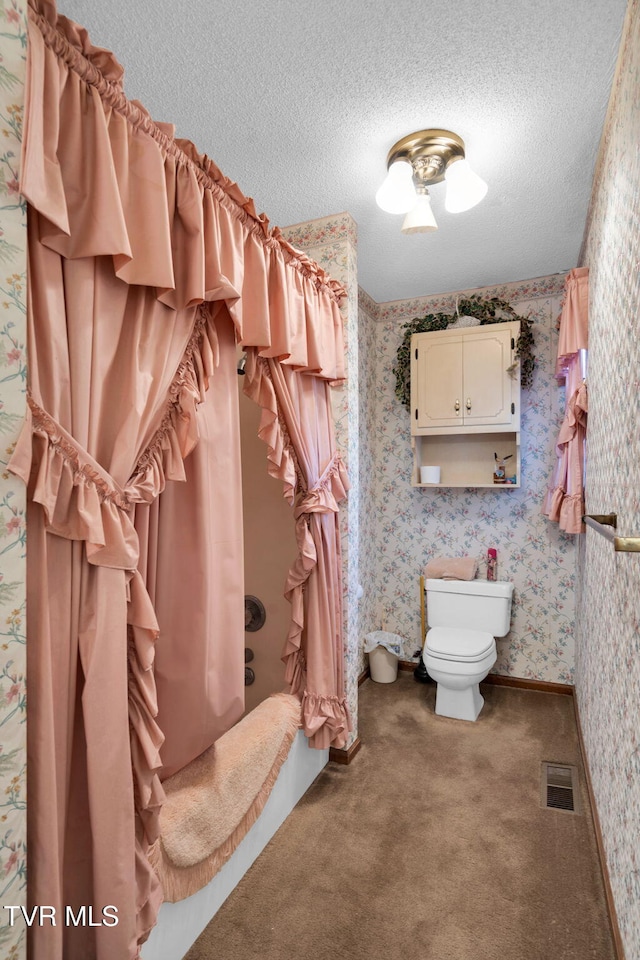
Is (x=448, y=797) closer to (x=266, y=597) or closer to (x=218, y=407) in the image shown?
(x=266, y=597)

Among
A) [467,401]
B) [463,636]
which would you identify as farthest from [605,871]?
[467,401]

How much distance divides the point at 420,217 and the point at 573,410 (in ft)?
4.18

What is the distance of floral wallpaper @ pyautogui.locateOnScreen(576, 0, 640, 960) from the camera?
131 centimetres

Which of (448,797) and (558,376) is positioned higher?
(558,376)

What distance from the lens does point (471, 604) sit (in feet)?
11.0

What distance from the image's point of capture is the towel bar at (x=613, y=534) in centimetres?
98

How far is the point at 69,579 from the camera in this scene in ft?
3.69

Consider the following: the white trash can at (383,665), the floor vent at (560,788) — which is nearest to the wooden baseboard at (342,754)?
the floor vent at (560,788)

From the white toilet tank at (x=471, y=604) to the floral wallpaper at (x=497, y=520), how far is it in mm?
222

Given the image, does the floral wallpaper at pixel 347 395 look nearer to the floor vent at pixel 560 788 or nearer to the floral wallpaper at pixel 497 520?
the floor vent at pixel 560 788

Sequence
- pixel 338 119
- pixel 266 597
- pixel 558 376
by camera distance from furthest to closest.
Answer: pixel 558 376
pixel 266 597
pixel 338 119

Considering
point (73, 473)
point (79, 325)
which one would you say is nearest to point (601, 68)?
point (79, 325)

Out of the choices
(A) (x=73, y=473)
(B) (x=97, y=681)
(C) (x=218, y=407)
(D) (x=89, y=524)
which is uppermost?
(C) (x=218, y=407)

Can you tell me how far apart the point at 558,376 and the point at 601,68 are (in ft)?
5.91
